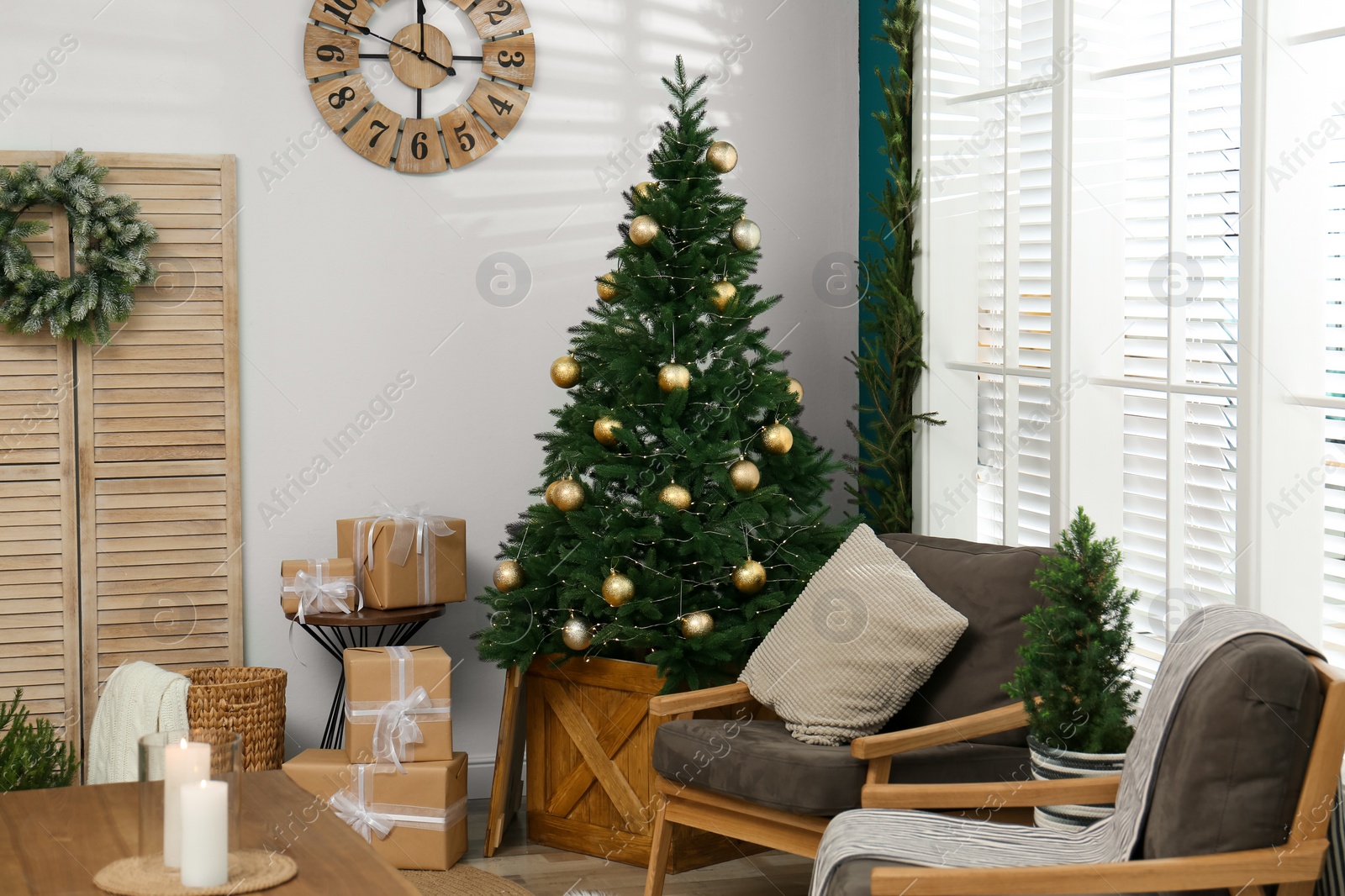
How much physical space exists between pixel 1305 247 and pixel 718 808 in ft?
5.59

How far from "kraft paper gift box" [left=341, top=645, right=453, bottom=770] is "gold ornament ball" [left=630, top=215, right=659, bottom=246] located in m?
1.25

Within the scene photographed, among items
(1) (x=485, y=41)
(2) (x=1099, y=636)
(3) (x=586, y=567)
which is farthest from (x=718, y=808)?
(1) (x=485, y=41)

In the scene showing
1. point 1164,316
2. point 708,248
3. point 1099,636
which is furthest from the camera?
point 708,248

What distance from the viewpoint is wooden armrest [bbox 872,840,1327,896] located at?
161 cm

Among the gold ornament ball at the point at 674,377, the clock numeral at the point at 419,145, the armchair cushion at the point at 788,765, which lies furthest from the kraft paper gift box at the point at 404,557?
the clock numeral at the point at 419,145

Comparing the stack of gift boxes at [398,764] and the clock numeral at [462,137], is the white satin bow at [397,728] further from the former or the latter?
the clock numeral at [462,137]

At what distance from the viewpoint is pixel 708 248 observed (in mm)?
3164

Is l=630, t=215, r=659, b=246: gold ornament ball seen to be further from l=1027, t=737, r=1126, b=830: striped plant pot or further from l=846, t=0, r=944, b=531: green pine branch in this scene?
l=1027, t=737, r=1126, b=830: striped plant pot

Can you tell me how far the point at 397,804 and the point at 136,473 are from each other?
1.31m

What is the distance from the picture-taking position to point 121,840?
1.69 m

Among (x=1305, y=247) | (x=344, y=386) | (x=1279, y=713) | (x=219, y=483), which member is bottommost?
(x=1279, y=713)

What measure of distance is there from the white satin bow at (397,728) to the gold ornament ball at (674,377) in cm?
105

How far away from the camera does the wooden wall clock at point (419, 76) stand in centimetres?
360

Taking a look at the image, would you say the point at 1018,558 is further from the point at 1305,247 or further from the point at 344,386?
the point at 344,386
